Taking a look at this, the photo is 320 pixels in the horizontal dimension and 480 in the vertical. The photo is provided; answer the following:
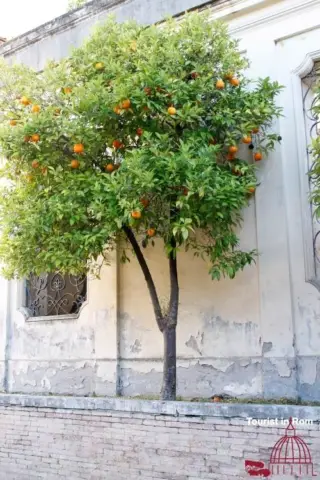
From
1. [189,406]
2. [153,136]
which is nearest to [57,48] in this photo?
→ [153,136]

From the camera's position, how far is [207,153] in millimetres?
5969

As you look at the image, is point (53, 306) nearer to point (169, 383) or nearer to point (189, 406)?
point (169, 383)

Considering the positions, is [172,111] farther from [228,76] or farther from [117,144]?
[228,76]

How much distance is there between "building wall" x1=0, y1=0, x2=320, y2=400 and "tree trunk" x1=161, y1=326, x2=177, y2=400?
1.14 meters

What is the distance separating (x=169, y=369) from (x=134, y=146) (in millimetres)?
2818

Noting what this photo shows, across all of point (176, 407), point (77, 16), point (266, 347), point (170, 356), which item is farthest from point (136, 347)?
point (77, 16)

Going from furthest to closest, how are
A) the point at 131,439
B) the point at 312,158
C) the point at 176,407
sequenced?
the point at 312,158 < the point at 131,439 < the point at 176,407

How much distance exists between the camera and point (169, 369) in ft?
20.8

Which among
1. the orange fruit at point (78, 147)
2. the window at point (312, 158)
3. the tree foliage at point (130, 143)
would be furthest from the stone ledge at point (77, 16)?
the orange fruit at point (78, 147)

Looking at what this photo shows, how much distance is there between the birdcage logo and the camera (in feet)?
15.2

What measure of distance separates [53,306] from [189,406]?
475 centimetres

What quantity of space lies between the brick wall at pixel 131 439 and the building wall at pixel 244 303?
193cm

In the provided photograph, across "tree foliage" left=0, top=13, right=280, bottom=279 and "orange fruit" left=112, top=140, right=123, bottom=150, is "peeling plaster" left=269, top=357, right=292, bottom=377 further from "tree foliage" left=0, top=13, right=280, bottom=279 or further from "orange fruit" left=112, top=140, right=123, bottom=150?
"orange fruit" left=112, top=140, right=123, bottom=150

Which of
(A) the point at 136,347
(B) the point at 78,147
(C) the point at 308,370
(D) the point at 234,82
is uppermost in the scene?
(D) the point at 234,82
